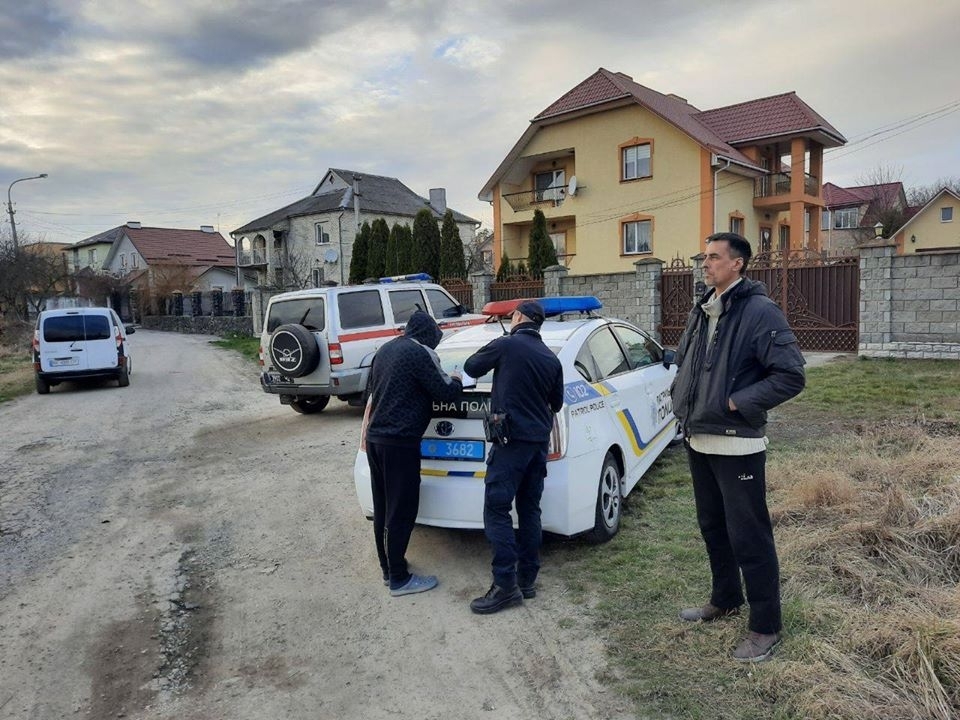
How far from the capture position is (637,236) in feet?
91.8

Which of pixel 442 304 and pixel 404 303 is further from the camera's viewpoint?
pixel 442 304

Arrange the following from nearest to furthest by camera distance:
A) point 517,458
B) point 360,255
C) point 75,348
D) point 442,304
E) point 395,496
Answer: point 517,458
point 395,496
point 442,304
point 75,348
point 360,255

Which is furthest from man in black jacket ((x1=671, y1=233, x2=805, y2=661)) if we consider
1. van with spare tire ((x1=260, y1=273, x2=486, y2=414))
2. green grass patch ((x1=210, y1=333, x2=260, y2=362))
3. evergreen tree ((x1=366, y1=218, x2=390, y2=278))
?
evergreen tree ((x1=366, y1=218, x2=390, y2=278))

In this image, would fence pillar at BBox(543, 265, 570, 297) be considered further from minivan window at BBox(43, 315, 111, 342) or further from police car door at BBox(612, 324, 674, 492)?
police car door at BBox(612, 324, 674, 492)

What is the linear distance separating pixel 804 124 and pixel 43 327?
26834mm

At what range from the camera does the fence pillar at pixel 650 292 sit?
17.9m

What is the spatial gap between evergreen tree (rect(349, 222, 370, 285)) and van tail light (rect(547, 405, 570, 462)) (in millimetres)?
26844

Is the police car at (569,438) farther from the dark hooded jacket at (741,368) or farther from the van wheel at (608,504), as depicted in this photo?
the dark hooded jacket at (741,368)

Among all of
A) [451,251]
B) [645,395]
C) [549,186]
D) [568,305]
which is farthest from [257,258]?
[645,395]

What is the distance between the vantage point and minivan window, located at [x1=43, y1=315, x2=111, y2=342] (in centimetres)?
1412

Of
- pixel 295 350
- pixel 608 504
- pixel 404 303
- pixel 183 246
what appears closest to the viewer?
pixel 608 504

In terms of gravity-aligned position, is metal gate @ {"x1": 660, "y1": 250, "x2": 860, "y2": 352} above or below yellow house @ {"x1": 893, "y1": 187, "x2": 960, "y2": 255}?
below

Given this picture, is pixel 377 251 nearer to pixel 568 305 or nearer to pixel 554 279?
pixel 554 279

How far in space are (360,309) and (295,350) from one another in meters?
1.19
